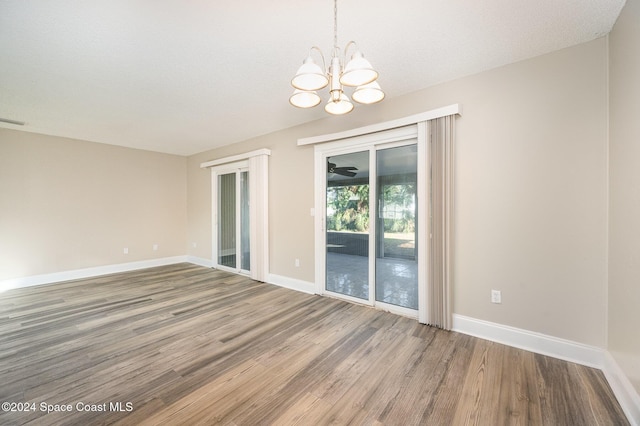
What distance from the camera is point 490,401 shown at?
1632 millimetres

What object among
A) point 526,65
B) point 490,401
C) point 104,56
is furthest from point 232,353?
point 526,65

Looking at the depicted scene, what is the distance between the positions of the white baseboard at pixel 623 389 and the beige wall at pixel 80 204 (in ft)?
23.2

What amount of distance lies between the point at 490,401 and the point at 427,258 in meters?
1.31

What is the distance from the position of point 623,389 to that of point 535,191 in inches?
58.8

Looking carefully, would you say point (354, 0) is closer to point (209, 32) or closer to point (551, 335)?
point (209, 32)

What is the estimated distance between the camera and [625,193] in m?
1.71

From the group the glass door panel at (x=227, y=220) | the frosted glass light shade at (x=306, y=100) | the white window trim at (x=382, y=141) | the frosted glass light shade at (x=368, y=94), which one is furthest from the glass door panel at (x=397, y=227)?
the glass door panel at (x=227, y=220)

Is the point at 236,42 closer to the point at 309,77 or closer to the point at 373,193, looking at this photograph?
the point at 309,77

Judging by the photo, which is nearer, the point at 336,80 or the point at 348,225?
the point at 336,80

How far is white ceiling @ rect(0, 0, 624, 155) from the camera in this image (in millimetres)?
1721

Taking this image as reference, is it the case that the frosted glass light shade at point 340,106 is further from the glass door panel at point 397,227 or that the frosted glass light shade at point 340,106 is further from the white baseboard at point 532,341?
the white baseboard at point 532,341

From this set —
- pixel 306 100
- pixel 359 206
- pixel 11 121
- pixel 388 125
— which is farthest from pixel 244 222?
pixel 11 121

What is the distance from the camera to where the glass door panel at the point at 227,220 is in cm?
525

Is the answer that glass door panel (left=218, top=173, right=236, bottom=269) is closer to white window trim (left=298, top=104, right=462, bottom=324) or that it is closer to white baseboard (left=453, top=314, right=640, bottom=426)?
white window trim (left=298, top=104, right=462, bottom=324)
